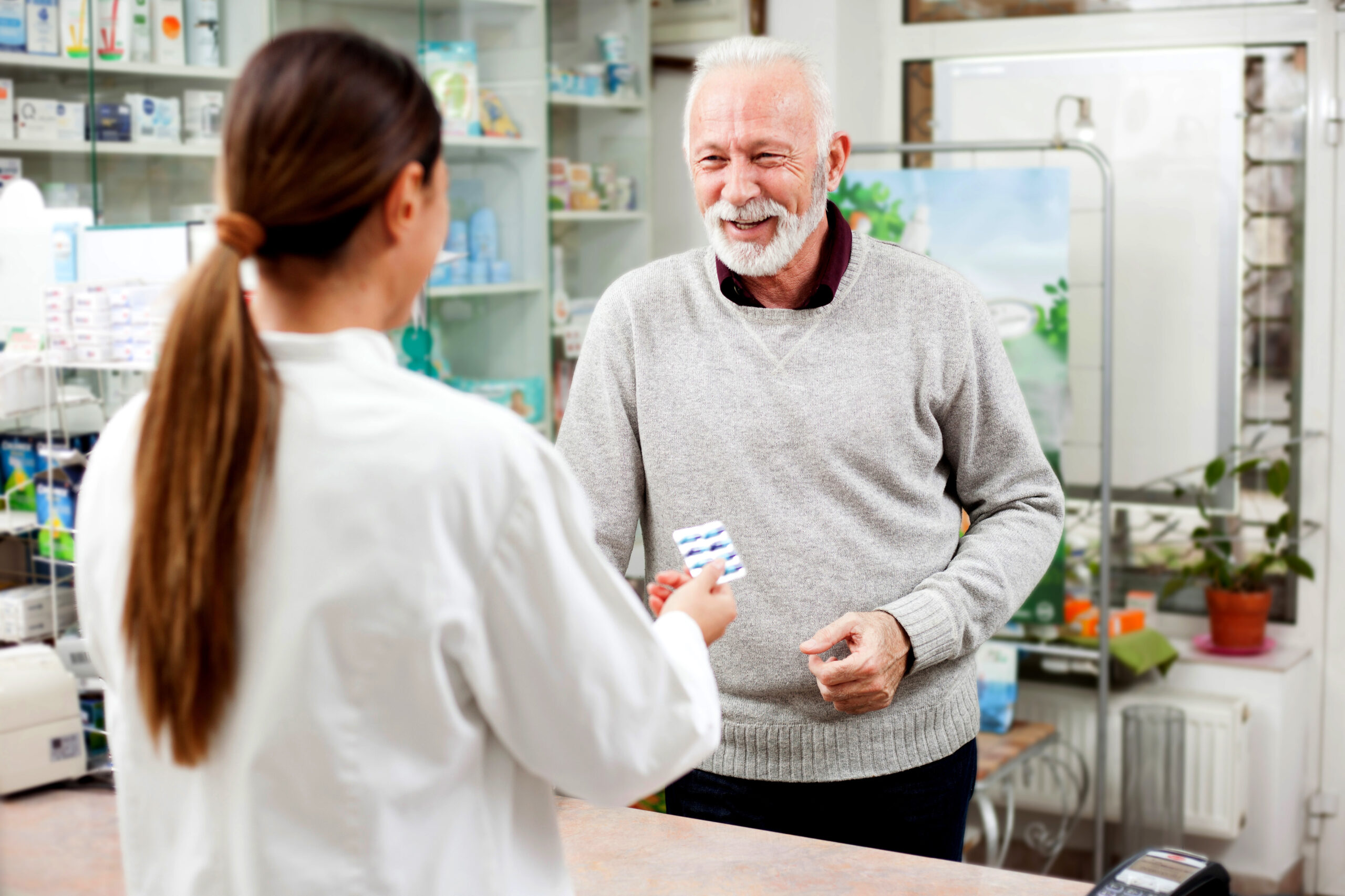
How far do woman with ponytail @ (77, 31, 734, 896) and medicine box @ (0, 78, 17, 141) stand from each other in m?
1.88

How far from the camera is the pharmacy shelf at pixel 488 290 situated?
3100mm

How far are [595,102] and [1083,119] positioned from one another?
1302mm

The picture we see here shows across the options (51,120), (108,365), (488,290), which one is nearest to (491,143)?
(488,290)

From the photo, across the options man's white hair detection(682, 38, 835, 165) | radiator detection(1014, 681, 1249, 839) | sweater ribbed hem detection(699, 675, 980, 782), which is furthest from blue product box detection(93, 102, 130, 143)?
radiator detection(1014, 681, 1249, 839)

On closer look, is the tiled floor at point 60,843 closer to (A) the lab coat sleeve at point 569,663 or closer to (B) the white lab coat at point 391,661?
(B) the white lab coat at point 391,661

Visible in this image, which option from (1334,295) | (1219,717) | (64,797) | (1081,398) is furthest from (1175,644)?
(64,797)

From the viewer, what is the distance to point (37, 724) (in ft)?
6.13

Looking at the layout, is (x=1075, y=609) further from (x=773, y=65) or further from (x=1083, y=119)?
(x=773, y=65)

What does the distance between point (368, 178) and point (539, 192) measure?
261 centimetres

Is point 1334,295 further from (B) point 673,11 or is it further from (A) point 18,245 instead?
(A) point 18,245

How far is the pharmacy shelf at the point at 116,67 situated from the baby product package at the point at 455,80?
1.79 ft

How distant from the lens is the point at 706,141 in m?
1.52

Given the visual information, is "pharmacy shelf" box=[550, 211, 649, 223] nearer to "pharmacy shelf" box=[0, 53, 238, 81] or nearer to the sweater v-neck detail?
"pharmacy shelf" box=[0, 53, 238, 81]

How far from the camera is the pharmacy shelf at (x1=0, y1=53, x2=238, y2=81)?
2348 mm
